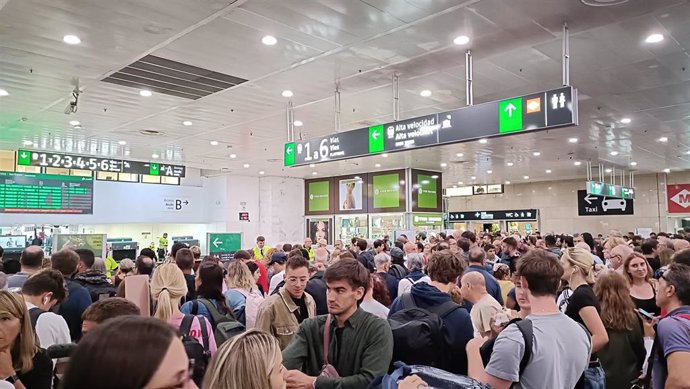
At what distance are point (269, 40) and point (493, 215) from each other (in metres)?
22.9

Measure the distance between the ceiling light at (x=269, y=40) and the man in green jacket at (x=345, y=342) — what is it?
4312 mm

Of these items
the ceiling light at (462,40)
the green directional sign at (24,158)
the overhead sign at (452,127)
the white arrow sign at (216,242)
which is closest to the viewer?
the overhead sign at (452,127)

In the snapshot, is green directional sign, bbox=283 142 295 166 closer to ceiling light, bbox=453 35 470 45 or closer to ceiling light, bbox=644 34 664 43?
ceiling light, bbox=453 35 470 45

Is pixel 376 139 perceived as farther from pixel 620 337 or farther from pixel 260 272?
pixel 620 337

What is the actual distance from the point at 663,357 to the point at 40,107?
1032cm

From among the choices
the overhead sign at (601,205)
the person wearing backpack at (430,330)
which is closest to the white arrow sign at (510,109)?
the person wearing backpack at (430,330)

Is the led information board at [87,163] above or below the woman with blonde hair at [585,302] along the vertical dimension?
above

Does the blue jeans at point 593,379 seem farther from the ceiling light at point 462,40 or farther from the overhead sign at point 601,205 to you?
the overhead sign at point 601,205

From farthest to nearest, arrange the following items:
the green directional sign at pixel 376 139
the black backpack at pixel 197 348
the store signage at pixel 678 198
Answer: the store signage at pixel 678 198, the green directional sign at pixel 376 139, the black backpack at pixel 197 348

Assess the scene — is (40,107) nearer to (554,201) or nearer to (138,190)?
(138,190)

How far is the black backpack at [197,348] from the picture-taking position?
2.72 meters

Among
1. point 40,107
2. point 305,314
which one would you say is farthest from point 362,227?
point 305,314

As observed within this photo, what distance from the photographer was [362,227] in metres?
20.3

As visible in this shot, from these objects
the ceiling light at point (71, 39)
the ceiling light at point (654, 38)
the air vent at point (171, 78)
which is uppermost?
the ceiling light at point (654, 38)
